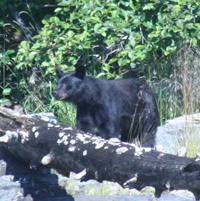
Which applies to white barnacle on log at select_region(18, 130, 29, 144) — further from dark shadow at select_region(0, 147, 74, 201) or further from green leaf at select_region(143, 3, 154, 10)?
green leaf at select_region(143, 3, 154, 10)

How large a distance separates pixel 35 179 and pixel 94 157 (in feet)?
4.02

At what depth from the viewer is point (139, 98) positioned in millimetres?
10758

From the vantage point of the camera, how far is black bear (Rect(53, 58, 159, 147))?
10227 millimetres

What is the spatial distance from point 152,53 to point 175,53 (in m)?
0.35

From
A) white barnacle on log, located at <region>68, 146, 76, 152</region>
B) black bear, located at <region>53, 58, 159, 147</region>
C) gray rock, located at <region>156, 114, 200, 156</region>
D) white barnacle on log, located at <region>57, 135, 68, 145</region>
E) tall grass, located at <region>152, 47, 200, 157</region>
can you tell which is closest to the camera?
white barnacle on log, located at <region>68, 146, 76, 152</region>

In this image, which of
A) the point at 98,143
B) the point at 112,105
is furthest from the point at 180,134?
the point at 98,143

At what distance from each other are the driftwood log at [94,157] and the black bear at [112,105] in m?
3.42

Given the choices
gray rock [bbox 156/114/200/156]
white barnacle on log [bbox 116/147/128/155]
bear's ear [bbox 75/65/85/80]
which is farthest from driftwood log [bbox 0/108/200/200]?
bear's ear [bbox 75/65/85/80]

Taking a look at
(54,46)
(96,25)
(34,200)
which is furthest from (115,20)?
(34,200)

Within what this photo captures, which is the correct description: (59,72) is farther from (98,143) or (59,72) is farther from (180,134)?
(98,143)

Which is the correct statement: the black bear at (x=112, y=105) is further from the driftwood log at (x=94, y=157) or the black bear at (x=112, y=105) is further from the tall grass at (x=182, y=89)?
the driftwood log at (x=94, y=157)

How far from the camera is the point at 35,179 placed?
267 inches

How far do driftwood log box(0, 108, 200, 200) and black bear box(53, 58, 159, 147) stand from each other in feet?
11.2

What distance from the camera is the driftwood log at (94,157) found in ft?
16.9
